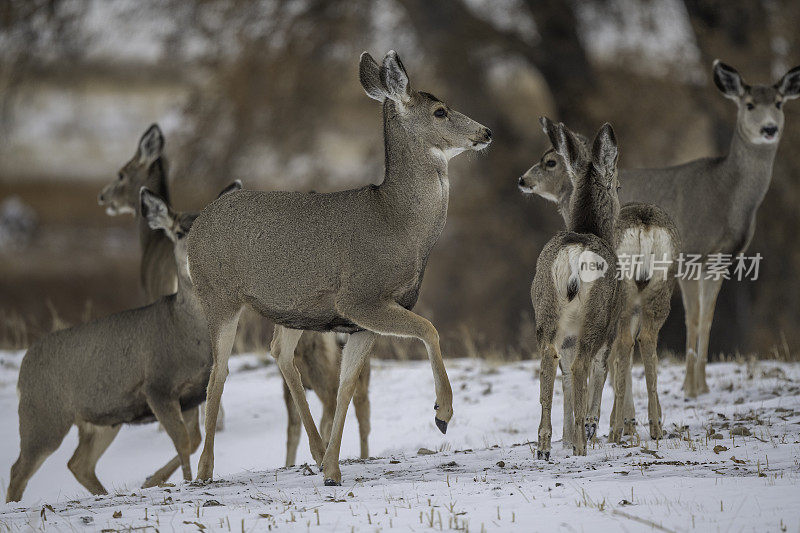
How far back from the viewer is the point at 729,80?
37.9ft

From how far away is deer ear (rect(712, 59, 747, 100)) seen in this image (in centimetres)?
1145

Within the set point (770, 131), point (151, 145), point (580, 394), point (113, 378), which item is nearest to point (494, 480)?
point (580, 394)

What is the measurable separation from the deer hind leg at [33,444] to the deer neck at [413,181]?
3.60 metres

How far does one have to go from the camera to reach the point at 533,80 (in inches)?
840

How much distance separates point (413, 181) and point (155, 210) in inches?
133

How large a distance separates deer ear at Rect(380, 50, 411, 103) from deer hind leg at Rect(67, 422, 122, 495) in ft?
12.9

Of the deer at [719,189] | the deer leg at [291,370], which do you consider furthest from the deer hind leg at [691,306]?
the deer leg at [291,370]

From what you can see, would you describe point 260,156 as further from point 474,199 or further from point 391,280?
point 391,280

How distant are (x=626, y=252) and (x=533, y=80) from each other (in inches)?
543

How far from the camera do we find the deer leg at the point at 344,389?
6.95 meters

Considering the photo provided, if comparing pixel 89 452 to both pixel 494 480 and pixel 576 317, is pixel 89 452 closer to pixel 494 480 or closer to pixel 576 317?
pixel 494 480

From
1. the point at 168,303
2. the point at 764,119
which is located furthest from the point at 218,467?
the point at 764,119

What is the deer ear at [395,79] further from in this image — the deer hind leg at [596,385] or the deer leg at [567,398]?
the deer hind leg at [596,385]

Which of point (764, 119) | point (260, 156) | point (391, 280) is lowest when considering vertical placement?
point (391, 280)
